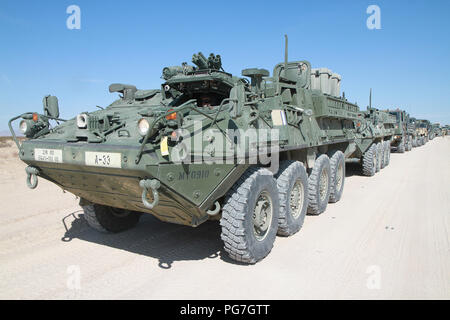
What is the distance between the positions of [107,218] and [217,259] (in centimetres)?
187

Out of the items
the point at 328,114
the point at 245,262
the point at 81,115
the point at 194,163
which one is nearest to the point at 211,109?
the point at 194,163

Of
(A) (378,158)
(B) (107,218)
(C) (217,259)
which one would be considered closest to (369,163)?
(A) (378,158)

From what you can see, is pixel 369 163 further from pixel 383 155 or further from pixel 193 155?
pixel 193 155

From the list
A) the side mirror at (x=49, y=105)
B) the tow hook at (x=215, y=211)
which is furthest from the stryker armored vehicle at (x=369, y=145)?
the side mirror at (x=49, y=105)

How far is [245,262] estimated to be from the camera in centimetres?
398

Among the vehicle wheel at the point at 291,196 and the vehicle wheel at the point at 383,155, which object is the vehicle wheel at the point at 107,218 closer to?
the vehicle wheel at the point at 291,196

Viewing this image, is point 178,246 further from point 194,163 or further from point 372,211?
point 372,211

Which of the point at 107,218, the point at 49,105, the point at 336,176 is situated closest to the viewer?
the point at 49,105

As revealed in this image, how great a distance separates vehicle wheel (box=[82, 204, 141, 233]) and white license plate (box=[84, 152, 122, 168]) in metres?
1.87

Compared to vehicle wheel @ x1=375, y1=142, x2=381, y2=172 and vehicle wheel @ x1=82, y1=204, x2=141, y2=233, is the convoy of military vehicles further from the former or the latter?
vehicle wheel @ x1=375, y1=142, x2=381, y2=172

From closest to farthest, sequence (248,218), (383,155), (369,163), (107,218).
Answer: (248,218) < (107,218) < (369,163) < (383,155)

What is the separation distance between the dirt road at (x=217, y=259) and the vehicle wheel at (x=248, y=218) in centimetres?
20

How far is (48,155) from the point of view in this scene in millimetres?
3648

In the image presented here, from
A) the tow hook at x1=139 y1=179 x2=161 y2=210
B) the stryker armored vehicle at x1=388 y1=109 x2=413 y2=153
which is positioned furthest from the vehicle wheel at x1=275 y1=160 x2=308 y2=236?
the stryker armored vehicle at x1=388 y1=109 x2=413 y2=153
